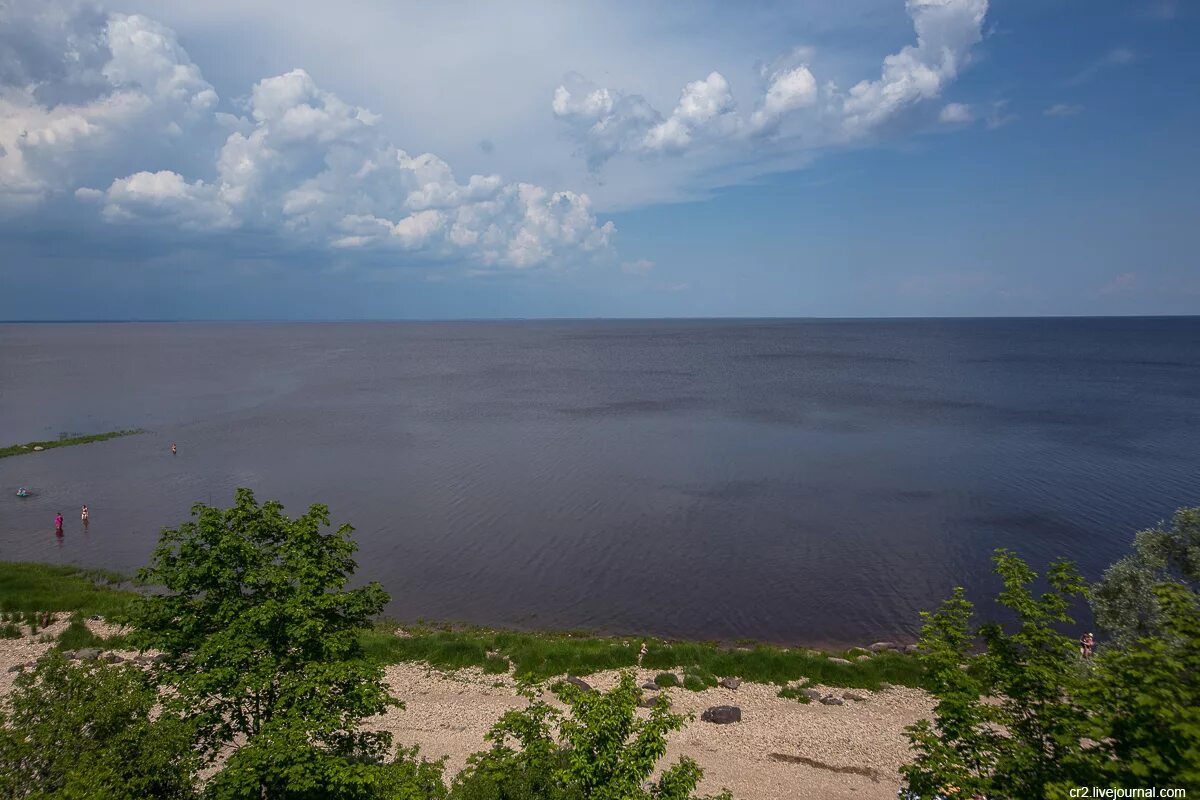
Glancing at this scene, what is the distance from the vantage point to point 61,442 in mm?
78875

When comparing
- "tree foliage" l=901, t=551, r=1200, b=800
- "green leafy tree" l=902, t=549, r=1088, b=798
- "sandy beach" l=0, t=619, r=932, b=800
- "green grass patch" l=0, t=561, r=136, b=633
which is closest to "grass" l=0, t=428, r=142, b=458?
"green grass patch" l=0, t=561, r=136, b=633

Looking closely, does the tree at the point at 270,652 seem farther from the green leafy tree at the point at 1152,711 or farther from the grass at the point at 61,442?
the grass at the point at 61,442

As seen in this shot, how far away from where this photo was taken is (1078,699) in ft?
41.4

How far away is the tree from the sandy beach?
290 inches

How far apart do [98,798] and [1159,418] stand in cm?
11150

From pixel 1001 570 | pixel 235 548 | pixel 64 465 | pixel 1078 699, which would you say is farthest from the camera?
pixel 64 465

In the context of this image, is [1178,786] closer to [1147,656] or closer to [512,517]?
[1147,656]

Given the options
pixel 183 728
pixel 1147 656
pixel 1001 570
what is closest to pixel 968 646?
pixel 1001 570

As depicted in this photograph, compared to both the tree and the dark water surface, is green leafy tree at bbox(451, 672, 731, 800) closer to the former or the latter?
the tree

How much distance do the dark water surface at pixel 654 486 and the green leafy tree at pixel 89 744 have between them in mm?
23643

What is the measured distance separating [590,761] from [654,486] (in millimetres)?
45380

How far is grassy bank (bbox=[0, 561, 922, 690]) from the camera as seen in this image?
30188 millimetres

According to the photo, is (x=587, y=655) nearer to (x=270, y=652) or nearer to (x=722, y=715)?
(x=722, y=715)

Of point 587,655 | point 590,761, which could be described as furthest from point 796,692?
point 590,761
